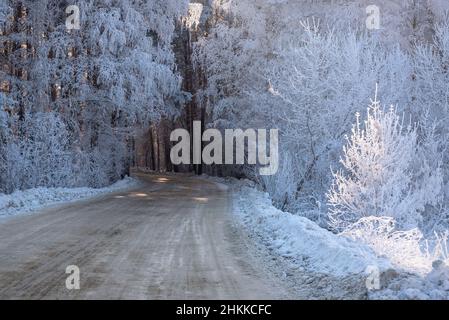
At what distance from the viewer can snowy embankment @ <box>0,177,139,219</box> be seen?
15.8m

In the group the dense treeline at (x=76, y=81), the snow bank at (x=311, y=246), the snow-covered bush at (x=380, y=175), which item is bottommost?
the snow bank at (x=311, y=246)

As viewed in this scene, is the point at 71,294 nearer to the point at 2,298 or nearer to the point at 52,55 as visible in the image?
the point at 2,298

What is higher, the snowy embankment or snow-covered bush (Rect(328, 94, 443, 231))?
snow-covered bush (Rect(328, 94, 443, 231))

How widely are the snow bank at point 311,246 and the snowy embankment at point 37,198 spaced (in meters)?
6.94

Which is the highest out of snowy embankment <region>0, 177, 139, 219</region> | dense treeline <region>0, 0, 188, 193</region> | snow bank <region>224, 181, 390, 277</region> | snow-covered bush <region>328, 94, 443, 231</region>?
dense treeline <region>0, 0, 188, 193</region>

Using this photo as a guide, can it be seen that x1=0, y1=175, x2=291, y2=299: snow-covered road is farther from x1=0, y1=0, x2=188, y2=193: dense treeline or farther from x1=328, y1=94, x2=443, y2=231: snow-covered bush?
x1=0, y1=0, x2=188, y2=193: dense treeline

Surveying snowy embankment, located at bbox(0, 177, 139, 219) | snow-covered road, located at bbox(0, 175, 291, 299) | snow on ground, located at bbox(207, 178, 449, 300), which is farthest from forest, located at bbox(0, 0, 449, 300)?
snow-covered road, located at bbox(0, 175, 291, 299)

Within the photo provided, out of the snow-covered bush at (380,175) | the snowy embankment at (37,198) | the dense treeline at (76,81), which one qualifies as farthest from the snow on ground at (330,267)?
the dense treeline at (76,81)

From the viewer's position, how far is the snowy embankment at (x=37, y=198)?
51.9 ft

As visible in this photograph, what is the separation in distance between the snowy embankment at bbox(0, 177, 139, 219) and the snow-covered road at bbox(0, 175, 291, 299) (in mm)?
1122

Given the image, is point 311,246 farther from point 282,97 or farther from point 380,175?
point 282,97

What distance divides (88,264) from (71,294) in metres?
1.84

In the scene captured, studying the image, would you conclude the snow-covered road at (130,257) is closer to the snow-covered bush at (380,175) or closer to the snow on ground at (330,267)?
the snow on ground at (330,267)

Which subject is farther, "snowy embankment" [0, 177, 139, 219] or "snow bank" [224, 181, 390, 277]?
"snowy embankment" [0, 177, 139, 219]
